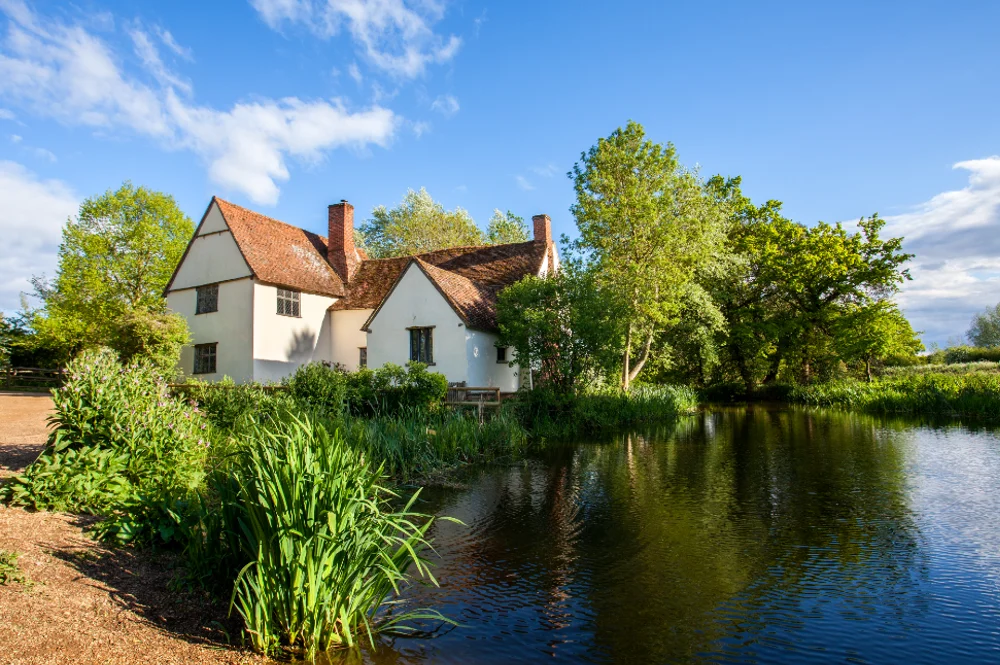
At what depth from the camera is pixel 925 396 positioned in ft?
86.4

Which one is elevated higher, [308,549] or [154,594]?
[308,549]

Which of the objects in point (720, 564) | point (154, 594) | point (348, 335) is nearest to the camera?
point (154, 594)

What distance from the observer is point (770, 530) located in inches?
340

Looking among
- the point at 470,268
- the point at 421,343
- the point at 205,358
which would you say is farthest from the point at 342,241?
the point at 421,343

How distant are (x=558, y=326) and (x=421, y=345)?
226 inches

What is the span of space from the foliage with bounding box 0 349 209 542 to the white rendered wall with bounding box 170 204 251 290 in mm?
20465

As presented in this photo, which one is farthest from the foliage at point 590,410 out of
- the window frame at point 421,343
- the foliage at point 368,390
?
the window frame at point 421,343

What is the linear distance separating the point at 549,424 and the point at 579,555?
12604 mm

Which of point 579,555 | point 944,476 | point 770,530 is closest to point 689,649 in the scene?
point 579,555

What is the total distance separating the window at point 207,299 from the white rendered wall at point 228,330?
21 cm

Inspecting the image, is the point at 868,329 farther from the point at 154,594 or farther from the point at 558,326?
the point at 154,594

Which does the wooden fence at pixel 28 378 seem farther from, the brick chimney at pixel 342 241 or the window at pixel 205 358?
the brick chimney at pixel 342 241

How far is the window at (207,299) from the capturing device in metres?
27.9

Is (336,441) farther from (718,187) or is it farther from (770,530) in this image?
(718,187)
